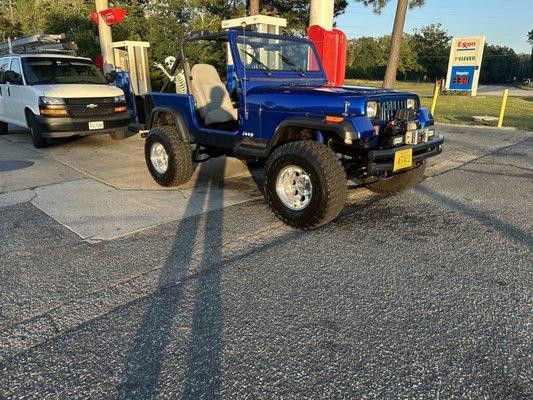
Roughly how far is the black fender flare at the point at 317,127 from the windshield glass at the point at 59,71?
639cm

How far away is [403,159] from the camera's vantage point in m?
4.12

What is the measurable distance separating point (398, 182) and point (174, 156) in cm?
286

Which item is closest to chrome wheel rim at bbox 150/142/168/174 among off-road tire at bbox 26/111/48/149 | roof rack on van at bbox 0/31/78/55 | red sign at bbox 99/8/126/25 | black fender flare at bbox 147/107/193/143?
black fender flare at bbox 147/107/193/143

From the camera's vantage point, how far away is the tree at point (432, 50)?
219 ft

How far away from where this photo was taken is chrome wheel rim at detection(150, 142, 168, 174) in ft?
19.6

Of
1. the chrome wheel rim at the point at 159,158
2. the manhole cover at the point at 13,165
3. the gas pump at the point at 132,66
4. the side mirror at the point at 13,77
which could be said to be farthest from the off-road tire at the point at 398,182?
the gas pump at the point at 132,66

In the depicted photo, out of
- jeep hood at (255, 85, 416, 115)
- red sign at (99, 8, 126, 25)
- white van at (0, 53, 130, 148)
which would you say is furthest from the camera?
red sign at (99, 8, 126, 25)

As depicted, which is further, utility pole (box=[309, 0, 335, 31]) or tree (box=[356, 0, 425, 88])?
tree (box=[356, 0, 425, 88])

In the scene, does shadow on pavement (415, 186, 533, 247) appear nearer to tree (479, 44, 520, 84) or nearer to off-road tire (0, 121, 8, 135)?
off-road tire (0, 121, 8, 135)

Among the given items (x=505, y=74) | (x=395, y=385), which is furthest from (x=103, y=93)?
(x=505, y=74)

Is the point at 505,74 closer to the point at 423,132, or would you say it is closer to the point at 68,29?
the point at 68,29

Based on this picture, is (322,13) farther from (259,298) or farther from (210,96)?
(259,298)

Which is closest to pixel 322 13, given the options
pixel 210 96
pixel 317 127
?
pixel 210 96

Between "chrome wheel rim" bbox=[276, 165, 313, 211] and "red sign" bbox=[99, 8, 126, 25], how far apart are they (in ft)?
38.1
